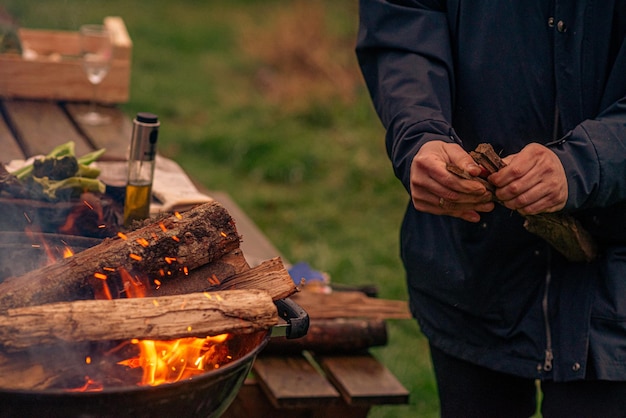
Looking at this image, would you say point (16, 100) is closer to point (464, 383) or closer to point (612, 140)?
point (464, 383)

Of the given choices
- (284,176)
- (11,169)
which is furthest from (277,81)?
(11,169)

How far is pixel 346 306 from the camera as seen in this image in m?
3.55

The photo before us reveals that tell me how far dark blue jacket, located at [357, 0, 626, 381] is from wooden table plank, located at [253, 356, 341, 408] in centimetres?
55

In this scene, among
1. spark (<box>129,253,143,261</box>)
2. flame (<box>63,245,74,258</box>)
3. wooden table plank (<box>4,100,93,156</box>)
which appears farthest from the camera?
wooden table plank (<box>4,100,93,156</box>)

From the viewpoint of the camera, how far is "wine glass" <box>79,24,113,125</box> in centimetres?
425

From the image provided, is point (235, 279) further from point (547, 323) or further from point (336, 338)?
point (336, 338)

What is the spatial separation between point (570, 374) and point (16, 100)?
3085 mm

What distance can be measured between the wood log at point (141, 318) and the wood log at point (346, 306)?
4.70ft

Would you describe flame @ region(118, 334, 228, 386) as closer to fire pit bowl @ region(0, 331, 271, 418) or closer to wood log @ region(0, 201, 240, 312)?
fire pit bowl @ region(0, 331, 271, 418)

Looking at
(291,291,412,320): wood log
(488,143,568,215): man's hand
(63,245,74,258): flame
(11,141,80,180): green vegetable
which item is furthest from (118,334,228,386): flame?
(291,291,412,320): wood log

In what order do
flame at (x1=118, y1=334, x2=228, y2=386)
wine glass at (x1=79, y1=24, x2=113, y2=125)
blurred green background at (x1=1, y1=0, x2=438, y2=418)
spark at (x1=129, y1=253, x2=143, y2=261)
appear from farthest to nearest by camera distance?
1. blurred green background at (x1=1, y1=0, x2=438, y2=418)
2. wine glass at (x1=79, y1=24, x2=113, y2=125)
3. spark at (x1=129, y1=253, x2=143, y2=261)
4. flame at (x1=118, y1=334, x2=228, y2=386)

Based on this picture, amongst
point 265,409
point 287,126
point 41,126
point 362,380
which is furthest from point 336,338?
point 287,126

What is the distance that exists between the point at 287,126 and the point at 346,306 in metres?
4.90

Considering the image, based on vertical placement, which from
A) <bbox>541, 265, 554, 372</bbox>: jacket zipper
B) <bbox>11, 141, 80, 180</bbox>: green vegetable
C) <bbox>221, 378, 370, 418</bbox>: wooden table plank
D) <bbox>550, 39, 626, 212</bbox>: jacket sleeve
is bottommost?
<bbox>221, 378, 370, 418</bbox>: wooden table plank
